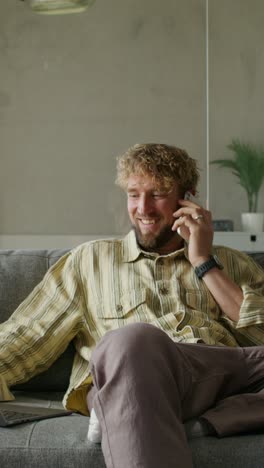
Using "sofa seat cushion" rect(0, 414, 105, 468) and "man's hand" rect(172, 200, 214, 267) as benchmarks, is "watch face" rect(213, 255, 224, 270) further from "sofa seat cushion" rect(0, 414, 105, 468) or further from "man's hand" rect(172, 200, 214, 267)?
"sofa seat cushion" rect(0, 414, 105, 468)

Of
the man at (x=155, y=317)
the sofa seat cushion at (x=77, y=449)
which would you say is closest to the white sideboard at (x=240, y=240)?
the man at (x=155, y=317)

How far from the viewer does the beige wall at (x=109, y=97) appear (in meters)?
4.99

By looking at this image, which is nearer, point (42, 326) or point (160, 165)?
point (42, 326)

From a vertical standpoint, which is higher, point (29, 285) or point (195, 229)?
point (195, 229)

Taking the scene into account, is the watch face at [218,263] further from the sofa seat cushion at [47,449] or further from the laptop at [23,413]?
the sofa seat cushion at [47,449]

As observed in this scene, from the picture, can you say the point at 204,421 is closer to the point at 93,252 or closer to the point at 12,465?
the point at 12,465

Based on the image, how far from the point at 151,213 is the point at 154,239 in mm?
83

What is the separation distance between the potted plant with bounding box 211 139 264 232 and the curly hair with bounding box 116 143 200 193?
2.30 metres

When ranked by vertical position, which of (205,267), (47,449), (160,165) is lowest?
(47,449)

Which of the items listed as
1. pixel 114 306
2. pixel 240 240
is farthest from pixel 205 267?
pixel 240 240

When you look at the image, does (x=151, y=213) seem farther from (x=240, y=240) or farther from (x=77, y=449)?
(x=240, y=240)

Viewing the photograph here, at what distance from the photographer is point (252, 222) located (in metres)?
5.06

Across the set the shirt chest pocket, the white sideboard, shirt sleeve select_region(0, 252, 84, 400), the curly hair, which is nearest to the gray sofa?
shirt sleeve select_region(0, 252, 84, 400)

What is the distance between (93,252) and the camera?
2.68 meters
